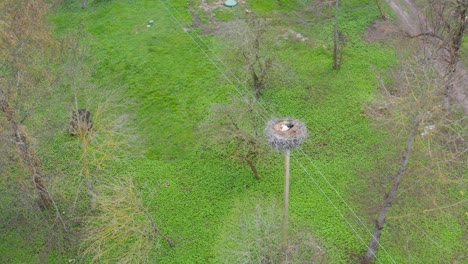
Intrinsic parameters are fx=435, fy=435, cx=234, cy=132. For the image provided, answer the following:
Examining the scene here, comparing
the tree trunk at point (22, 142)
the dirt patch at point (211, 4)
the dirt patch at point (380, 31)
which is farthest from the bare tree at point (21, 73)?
the dirt patch at point (380, 31)

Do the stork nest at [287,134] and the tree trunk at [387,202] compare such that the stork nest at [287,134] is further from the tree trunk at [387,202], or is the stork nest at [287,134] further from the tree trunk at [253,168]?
the tree trunk at [253,168]

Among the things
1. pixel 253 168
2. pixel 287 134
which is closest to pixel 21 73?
pixel 253 168

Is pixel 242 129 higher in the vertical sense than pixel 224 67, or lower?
higher

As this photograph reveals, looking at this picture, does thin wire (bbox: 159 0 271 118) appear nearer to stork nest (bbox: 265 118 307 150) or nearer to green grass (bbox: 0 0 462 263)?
green grass (bbox: 0 0 462 263)

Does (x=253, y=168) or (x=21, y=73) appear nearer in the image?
(x=21, y=73)

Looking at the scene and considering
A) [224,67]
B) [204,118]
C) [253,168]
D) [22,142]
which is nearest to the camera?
[22,142]

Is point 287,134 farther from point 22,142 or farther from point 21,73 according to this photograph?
point 21,73
